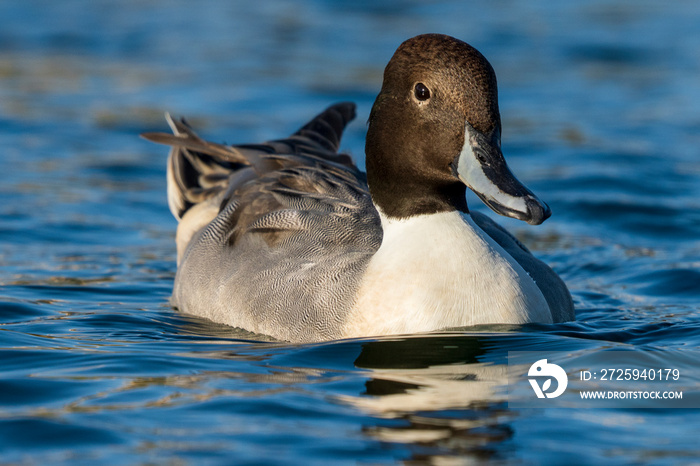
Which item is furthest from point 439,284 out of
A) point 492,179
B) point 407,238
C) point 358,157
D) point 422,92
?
point 358,157

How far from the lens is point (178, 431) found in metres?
4.07

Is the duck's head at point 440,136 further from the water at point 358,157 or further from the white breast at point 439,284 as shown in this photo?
the water at point 358,157

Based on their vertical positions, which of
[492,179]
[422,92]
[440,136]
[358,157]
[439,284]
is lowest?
[439,284]

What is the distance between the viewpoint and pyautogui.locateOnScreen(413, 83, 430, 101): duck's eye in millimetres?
4906

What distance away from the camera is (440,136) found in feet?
16.0

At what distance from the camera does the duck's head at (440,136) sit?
4.79 m

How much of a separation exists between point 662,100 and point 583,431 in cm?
886

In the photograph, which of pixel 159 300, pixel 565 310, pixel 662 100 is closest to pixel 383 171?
pixel 565 310

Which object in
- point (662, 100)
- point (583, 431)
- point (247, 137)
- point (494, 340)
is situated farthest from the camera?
point (662, 100)

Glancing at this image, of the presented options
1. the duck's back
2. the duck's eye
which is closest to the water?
the duck's back

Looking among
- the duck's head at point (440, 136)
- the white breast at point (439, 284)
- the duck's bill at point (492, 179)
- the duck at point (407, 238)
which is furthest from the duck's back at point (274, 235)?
the duck's bill at point (492, 179)

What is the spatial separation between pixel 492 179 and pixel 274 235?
1.50 meters

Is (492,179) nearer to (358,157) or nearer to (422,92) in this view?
(422,92)

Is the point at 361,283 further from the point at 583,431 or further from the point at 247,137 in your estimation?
the point at 247,137
